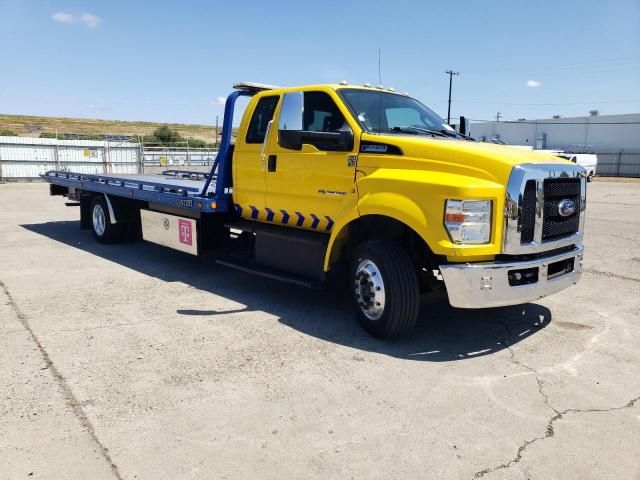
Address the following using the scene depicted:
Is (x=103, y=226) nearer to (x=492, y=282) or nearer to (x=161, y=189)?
(x=161, y=189)

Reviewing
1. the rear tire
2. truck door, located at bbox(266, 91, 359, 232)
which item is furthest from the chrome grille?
the rear tire

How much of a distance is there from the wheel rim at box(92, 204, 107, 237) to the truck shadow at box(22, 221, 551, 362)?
1.53 metres

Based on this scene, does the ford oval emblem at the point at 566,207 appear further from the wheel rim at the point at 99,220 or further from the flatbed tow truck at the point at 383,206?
the wheel rim at the point at 99,220

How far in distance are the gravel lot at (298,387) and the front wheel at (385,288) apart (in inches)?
8.3

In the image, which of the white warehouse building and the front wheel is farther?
the white warehouse building

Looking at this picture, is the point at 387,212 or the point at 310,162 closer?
the point at 387,212

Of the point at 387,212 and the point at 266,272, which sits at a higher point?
the point at 387,212

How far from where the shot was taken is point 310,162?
535 cm

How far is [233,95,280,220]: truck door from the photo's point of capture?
604 centimetres

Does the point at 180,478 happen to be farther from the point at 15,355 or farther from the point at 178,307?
the point at 178,307

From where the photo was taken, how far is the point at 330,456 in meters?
2.97

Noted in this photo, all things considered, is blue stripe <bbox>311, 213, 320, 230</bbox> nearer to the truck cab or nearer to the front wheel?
the truck cab

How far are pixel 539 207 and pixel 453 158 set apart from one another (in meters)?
0.78

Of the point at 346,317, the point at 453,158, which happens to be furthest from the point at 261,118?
the point at 453,158
